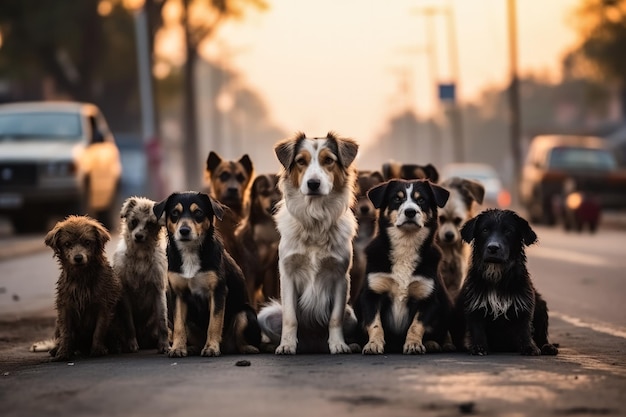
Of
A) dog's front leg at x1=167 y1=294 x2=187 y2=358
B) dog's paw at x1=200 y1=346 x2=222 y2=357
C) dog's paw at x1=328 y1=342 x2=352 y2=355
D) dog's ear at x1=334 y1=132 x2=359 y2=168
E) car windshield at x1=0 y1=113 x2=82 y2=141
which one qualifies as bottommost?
dog's paw at x1=328 y1=342 x2=352 y2=355

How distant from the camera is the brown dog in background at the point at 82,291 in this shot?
1093 cm

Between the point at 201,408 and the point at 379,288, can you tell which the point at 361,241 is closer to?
the point at 379,288

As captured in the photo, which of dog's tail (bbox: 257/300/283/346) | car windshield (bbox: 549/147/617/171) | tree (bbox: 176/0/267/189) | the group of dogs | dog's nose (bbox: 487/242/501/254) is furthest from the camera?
tree (bbox: 176/0/267/189)

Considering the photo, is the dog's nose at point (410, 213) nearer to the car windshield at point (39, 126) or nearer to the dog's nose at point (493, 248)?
the dog's nose at point (493, 248)

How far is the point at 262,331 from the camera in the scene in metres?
11.1

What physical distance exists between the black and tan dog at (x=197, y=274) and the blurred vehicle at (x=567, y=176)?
27323 millimetres

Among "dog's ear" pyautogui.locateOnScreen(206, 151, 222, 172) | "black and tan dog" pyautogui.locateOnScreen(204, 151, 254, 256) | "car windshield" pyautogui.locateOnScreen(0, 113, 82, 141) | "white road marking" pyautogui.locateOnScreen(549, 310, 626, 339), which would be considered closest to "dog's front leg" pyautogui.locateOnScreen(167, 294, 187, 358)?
"black and tan dog" pyautogui.locateOnScreen(204, 151, 254, 256)

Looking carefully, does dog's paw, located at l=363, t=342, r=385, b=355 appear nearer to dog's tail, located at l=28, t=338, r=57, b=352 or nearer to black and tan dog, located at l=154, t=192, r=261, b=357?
black and tan dog, located at l=154, t=192, r=261, b=357

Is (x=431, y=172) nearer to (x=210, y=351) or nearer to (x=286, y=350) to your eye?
(x=286, y=350)

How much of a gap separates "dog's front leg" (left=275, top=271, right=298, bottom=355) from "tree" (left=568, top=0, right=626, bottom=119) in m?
68.3

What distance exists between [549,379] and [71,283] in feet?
13.2

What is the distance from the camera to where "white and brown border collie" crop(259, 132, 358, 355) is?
420 inches

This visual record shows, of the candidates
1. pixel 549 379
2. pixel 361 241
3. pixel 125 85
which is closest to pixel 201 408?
pixel 549 379

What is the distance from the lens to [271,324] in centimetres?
1111
